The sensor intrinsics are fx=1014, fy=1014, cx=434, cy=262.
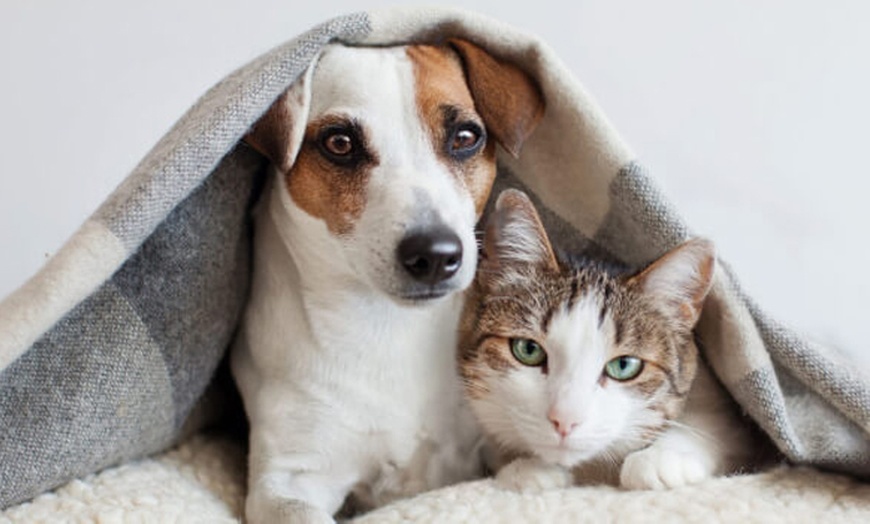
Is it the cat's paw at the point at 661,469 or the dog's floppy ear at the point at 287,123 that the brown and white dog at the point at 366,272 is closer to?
the dog's floppy ear at the point at 287,123

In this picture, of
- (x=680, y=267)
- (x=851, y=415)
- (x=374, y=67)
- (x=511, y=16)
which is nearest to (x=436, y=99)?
(x=374, y=67)

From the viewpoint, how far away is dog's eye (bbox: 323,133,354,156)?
1.18 meters

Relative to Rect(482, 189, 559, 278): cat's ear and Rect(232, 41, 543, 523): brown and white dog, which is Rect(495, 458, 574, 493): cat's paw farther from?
Rect(482, 189, 559, 278): cat's ear

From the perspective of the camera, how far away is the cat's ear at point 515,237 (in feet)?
3.99

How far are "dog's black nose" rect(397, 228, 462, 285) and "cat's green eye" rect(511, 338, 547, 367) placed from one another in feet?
0.48

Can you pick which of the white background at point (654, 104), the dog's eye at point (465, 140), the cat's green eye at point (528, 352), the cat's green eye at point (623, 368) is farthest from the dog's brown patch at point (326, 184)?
the white background at point (654, 104)

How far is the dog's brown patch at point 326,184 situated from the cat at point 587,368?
0.18m

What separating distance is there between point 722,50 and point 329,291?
3.28 feet

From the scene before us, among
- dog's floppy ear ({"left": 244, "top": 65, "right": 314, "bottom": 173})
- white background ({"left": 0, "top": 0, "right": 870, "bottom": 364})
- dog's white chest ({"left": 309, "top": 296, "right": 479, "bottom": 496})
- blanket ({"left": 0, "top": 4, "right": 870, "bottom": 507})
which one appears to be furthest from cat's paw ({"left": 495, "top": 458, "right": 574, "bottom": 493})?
white background ({"left": 0, "top": 0, "right": 870, "bottom": 364})

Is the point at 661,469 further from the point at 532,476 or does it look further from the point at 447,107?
the point at 447,107

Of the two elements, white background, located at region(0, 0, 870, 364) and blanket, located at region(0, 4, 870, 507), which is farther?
white background, located at region(0, 0, 870, 364)

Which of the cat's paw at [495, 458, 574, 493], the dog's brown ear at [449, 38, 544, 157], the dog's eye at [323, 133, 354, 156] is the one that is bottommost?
the cat's paw at [495, 458, 574, 493]

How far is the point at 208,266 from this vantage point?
50.4 inches

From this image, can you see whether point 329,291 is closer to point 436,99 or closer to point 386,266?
point 386,266
